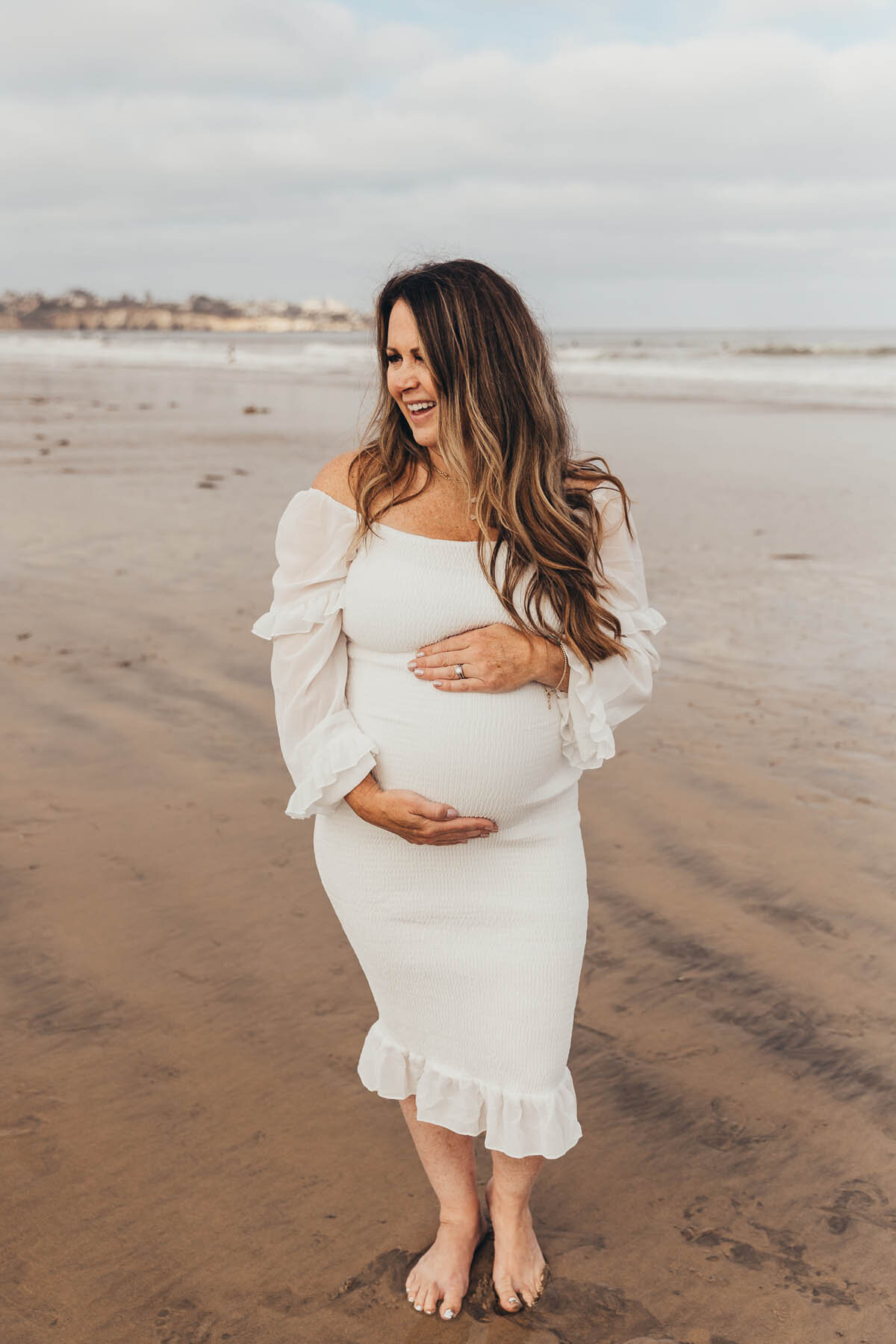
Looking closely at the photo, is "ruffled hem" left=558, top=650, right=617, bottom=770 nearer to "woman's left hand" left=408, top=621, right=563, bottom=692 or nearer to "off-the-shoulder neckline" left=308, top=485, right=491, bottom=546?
"woman's left hand" left=408, top=621, right=563, bottom=692

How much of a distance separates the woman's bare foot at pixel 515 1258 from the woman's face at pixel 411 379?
1.55 meters

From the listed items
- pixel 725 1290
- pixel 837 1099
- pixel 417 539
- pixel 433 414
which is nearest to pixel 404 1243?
pixel 725 1290

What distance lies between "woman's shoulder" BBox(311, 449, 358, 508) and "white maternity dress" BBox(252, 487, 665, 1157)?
2cm

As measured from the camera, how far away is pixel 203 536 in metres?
8.53

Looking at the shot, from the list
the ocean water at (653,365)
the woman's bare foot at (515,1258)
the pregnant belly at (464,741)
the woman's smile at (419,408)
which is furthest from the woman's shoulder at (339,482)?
the ocean water at (653,365)

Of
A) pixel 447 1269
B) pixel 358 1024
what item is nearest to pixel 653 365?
pixel 358 1024

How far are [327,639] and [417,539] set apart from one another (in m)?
0.26

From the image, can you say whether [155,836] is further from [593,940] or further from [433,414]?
[433,414]

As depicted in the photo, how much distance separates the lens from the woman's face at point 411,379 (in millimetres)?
2057

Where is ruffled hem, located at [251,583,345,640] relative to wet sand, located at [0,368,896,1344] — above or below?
above

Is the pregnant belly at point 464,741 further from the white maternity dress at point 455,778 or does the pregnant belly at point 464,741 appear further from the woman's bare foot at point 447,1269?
the woman's bare foot at point 447,1269

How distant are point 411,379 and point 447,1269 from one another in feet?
5.78

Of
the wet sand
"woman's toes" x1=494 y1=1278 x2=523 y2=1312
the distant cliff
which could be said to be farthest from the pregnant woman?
the distant cliff

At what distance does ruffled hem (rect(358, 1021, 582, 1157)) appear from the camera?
7.08 feet
